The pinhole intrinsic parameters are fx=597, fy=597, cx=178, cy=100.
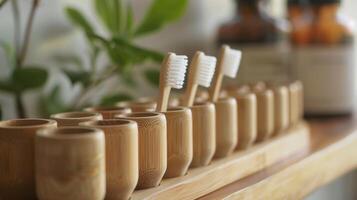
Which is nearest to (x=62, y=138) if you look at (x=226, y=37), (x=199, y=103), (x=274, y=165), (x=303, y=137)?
(x=199, y=103)

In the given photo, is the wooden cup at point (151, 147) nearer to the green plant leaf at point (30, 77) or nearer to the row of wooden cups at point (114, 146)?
the row of wooden cups at point (114, 146)

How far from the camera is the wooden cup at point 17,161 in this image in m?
0.50

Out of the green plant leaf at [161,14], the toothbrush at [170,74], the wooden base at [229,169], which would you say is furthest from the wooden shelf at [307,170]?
the green plant leaf at [161,14]

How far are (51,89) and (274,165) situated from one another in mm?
350

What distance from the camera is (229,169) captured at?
0.68m

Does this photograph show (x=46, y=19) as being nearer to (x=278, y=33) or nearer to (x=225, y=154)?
(x=225, y=154)

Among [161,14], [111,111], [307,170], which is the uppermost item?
[161,14]

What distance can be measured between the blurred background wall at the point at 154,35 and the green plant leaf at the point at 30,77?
0.07 meters

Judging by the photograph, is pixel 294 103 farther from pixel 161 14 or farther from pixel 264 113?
pixel 161 14

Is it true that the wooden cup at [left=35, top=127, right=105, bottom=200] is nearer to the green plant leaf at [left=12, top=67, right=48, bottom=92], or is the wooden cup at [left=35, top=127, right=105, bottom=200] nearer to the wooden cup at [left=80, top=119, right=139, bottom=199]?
the wooden cup at [left=80, top=119, right=139, bottom=199]

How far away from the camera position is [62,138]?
45 cm

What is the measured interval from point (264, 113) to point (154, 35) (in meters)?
0.40

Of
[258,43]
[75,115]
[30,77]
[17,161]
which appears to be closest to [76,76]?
[30,77]

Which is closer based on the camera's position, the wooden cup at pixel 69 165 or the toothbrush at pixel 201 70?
the wooden cup at pixel 69 165
